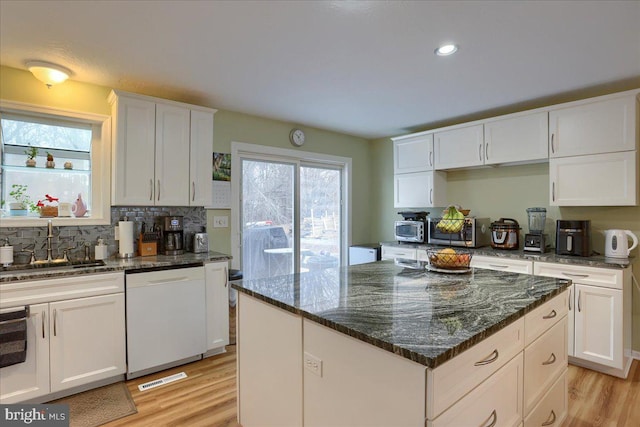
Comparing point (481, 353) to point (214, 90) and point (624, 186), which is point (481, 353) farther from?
point (214, 90)

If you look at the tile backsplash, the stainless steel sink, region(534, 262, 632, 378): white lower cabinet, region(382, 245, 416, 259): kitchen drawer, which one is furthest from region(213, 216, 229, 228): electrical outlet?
region(534, 262, 632, 378): white lower cabinet

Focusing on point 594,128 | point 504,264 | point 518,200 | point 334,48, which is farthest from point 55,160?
point 594,128

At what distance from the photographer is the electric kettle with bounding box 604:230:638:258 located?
2.78 meters

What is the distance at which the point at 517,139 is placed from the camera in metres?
3.32

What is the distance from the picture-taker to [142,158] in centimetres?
286

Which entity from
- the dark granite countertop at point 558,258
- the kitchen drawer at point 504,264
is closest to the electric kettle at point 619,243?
the dark granite countertop at point 558,258

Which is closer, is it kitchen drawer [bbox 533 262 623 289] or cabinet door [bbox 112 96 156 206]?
kitchen drawer [bbox 533 262 623 289]

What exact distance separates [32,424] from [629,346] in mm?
4508

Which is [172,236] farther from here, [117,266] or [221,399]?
[221,399]

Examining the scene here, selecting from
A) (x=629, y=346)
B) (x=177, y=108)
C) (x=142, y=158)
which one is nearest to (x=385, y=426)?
(x=142, y=158)

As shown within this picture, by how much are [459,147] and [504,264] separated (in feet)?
4.52

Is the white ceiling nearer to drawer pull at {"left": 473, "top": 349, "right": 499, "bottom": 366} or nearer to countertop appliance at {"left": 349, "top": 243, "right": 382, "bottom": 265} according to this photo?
drawer pull at {"left": 473, "top": 349, "right": 499, "bottom": 366}

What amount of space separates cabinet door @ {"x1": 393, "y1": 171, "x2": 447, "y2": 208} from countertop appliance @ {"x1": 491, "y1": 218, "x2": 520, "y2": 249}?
808mm

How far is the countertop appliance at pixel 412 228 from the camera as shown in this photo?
4.02 metres
